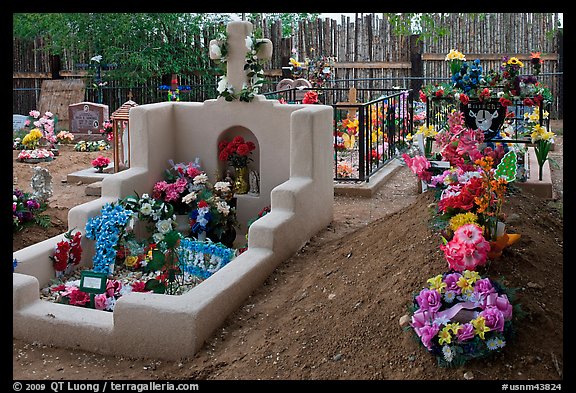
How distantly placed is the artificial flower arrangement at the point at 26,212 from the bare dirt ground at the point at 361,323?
9.74 feet

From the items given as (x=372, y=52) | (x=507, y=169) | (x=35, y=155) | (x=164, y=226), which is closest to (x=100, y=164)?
(x=35, y=155)

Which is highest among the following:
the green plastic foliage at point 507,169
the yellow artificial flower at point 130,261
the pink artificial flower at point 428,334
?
the green plastic foliage at point 507,169

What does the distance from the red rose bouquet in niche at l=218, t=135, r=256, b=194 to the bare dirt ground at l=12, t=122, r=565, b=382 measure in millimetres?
2041

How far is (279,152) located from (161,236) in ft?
5.79

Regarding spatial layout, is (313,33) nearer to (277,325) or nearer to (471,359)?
(277,325)

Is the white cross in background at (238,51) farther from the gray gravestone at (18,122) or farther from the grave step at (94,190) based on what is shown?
the gray gravestone at (18,122)

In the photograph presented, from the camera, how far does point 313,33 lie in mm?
20875

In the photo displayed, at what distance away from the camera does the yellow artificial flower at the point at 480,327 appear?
4465mm

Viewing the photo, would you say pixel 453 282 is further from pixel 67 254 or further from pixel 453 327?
pixel 67 254

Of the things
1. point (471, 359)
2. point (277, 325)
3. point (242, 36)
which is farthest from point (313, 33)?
point (471, 359)

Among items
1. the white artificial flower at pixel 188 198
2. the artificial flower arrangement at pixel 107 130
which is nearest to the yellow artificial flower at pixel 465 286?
the white artificial flower at pixel 188 198

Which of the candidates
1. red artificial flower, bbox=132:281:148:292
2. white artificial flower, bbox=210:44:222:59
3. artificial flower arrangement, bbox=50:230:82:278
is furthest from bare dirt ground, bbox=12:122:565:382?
white artificial flower, bbox=210:44:222:59

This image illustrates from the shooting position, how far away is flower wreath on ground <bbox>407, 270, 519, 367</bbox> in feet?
14.7

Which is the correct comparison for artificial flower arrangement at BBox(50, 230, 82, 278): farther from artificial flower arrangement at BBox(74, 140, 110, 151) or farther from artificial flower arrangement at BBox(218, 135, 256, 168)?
artificial flower arrangement at BBox(74, 140, 110, 151)
